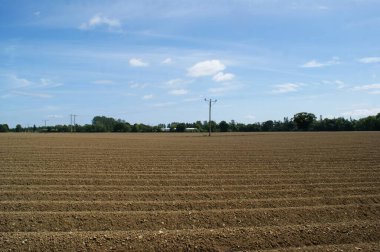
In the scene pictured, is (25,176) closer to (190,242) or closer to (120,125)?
(190,242)

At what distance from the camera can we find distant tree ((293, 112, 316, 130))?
140 meters

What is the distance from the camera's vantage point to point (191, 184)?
13477 mm

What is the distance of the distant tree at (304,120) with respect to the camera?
140500 millimetres

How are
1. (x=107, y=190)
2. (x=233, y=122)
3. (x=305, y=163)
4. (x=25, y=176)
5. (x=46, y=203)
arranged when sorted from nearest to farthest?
(x=46, y=203) → (x=107, y=190) → (x=25, y=176) → (x=305, y=163) → (x=233, y=122)

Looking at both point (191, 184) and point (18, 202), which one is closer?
point (18, 202)

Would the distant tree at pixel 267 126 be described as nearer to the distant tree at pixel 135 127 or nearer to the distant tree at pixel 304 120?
the distant tree at pixel 304 120

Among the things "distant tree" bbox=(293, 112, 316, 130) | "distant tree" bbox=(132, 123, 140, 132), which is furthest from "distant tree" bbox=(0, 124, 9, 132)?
"distant tree" bbox=(293, 112, 316, 130)

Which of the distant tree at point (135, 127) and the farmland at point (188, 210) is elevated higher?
the distant tree at point (135, 127)

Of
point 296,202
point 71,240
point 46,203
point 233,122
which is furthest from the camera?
point 233,122

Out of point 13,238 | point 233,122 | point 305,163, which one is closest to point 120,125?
point 233,122

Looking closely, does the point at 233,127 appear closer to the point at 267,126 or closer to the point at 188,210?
the point at 267,126

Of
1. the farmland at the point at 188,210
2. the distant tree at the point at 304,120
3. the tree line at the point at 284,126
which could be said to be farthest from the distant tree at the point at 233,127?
the farmland at the point at 188,210

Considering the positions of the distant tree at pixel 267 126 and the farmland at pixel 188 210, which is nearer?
the farmland at pixel 188 210

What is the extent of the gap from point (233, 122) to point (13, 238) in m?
149
